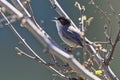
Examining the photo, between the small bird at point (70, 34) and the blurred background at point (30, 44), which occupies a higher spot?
the small bird at point (70, 34)

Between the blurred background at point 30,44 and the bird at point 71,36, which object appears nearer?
the bird at point 71,36

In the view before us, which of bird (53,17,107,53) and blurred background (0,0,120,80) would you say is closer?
bird (53,17,107,53)

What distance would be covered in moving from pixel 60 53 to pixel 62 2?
5.41 metres

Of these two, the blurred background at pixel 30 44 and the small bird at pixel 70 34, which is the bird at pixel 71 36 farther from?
the blurred background at pixel 30 44

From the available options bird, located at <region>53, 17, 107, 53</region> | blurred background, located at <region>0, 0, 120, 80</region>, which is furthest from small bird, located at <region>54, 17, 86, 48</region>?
blurred background, located at <region>0, 0, 120, 80</region>

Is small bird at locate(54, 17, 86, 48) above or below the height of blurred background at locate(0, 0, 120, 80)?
above

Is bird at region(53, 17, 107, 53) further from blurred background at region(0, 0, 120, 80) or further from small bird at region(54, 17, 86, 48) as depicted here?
blurred background at region(0, 0, 120, 80)

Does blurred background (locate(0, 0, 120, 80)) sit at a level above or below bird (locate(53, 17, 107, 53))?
below

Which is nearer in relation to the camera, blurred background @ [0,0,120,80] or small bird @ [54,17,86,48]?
small bird @ [54,17,86,48]

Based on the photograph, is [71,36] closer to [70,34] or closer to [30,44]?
[70,34]

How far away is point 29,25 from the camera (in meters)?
0.87

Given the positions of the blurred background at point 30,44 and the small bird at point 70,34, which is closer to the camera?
the small bird at point 70,34

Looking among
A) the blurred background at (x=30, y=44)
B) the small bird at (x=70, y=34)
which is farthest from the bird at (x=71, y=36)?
the blurred background at (x=30, y=44)

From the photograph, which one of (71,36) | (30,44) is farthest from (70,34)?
(30,44)
